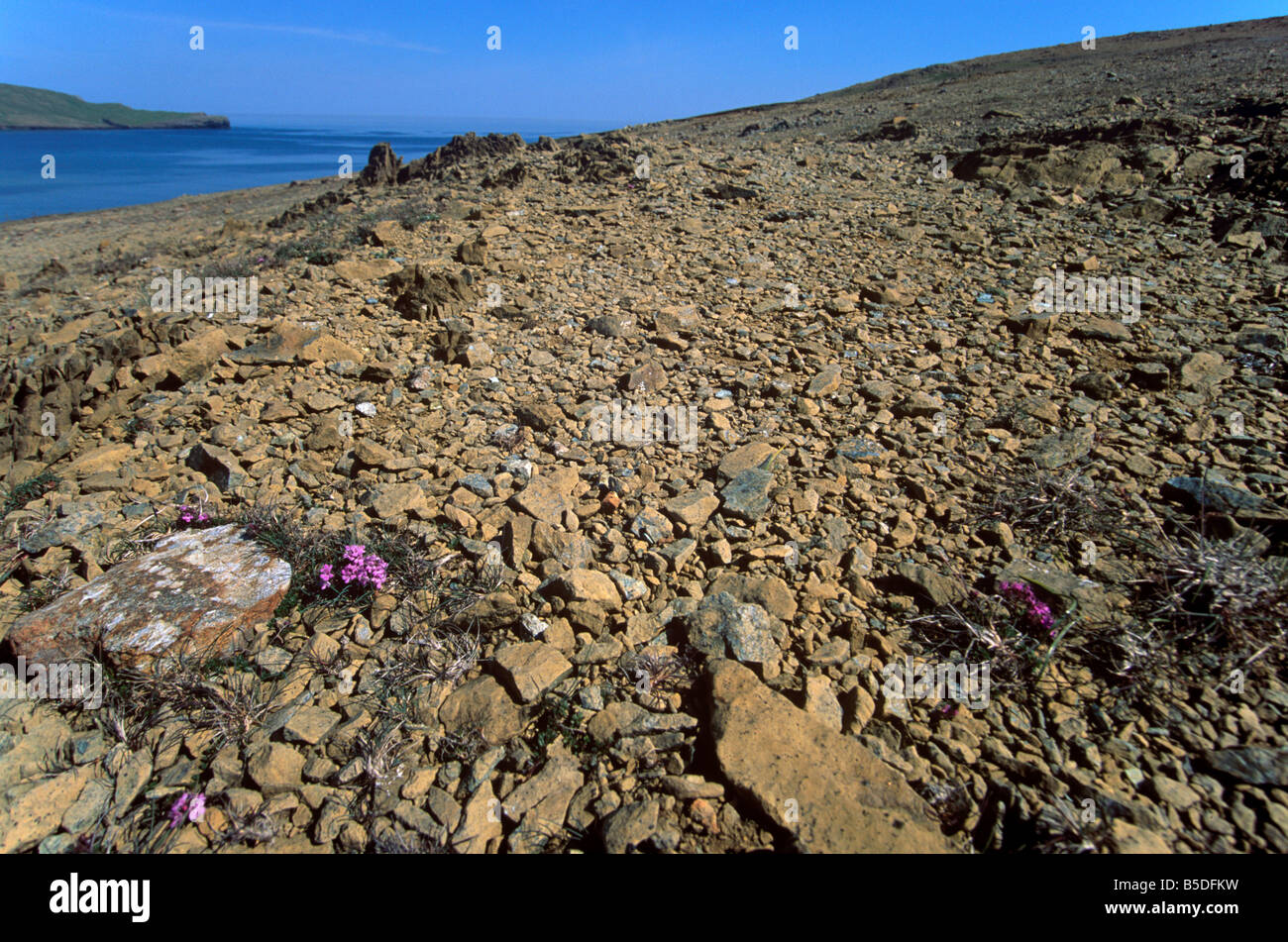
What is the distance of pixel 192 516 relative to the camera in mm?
3031

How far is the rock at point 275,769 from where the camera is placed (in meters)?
2.03

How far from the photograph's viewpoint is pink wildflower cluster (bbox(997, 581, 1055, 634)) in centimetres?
234

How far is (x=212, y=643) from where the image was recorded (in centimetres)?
243

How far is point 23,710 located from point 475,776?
1759 mm

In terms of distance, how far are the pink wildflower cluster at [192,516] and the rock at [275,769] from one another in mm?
1472

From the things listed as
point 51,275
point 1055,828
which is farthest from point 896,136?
point 51,275

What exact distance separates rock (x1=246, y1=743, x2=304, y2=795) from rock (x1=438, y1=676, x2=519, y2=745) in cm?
50

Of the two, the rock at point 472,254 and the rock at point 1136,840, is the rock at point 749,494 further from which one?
the rock at point 472,254

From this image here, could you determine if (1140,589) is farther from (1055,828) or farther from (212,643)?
(212,643)

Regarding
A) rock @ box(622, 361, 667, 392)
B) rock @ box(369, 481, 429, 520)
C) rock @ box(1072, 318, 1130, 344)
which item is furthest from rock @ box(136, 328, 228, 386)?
rock @ box(1072, 318, 1130, 344)

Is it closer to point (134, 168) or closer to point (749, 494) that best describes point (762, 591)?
point (749, 494)

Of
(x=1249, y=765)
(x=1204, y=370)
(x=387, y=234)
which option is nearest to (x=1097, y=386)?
(x=1204, y=370)

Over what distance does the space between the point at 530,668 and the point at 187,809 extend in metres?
1.18
